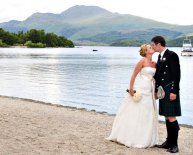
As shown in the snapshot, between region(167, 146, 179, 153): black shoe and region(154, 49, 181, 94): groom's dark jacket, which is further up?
region(154, 49, 181, 94): groom's dark jacket

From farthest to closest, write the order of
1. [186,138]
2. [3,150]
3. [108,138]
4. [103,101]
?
[103,101], [186,138], [108,138], [3,150]

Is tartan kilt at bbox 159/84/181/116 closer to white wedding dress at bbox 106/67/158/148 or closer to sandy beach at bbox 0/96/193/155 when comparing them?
white wedding dress at bbox 106/67/158/148

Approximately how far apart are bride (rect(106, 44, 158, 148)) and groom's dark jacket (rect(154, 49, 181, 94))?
35 cm

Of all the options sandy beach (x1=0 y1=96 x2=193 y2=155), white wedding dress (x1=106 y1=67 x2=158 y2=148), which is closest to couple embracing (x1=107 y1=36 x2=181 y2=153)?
white wedding dress (x1=106 y1=67 x2=158 y2=148)

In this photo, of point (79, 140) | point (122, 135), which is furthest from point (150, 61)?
point (79, 140)

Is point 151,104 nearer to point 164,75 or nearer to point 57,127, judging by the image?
point 164,75

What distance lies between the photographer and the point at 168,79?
414 inches

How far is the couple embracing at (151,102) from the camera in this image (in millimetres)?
10531

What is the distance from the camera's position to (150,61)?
10.9 meters

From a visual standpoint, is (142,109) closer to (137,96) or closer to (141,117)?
(141,117)

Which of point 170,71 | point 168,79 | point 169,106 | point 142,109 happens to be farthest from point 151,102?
point 170,71

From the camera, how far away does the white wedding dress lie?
11.0 m

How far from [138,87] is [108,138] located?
1931 mm

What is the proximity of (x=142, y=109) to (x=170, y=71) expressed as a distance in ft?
4.31
